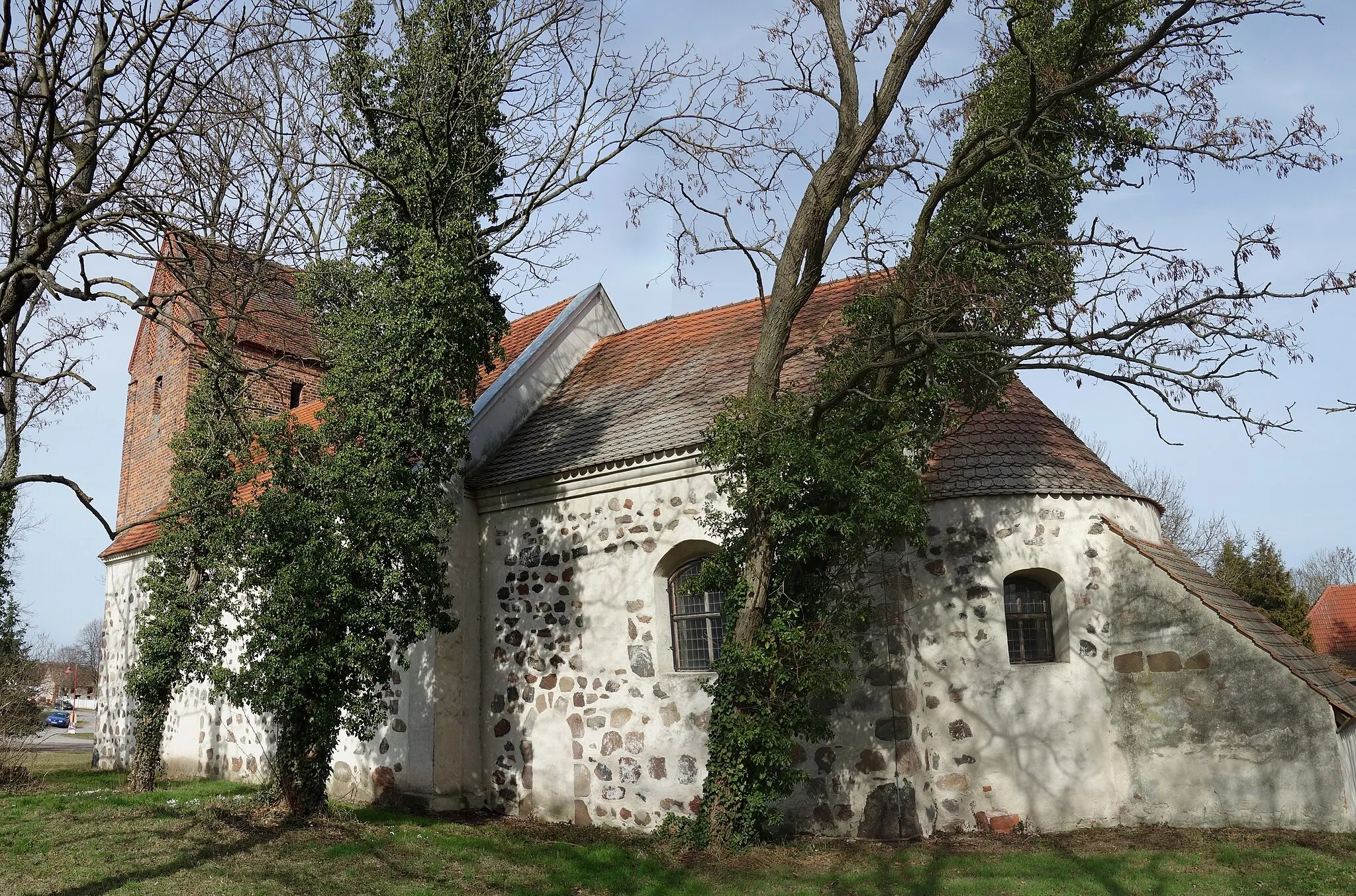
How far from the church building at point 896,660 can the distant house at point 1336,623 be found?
20.9 metres

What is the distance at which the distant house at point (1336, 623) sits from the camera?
90.7 ft

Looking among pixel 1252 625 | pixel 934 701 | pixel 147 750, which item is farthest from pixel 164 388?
pixel 1252 625

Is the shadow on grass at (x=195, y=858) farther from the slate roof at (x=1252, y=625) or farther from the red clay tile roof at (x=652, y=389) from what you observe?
the slate roof at (x=1252, y=625)

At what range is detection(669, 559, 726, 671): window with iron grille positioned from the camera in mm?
10672

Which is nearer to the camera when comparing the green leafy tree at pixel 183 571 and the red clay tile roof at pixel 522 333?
the green leafy tree at pixel 183 571

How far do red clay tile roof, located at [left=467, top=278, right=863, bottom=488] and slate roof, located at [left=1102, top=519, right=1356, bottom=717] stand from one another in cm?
431

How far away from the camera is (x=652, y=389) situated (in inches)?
500

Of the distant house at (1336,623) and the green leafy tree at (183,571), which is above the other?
the green leafy tree at (183,571)

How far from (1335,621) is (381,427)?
31.3 m

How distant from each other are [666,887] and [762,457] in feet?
12.6

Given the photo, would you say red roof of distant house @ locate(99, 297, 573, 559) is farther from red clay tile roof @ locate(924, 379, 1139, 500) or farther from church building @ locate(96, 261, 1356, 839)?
red clay tile roof @ locate(924, 379, 1139, 500)

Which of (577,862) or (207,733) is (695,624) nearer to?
(577,862)

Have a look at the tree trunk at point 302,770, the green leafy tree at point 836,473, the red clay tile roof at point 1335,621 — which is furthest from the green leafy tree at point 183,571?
the red clay tile roof at point 1335,621

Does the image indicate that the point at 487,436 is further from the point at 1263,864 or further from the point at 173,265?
the point at 1263,864
